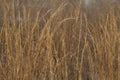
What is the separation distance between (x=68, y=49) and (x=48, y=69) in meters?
0.28

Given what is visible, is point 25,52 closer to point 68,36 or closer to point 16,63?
point 16,63

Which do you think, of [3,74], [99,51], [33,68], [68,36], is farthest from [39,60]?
[68,36]

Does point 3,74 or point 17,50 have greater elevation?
point 17,50

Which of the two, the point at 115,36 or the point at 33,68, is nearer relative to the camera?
the point at 33,68

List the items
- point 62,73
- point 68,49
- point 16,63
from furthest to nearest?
point 68,49
point 62,73
point 16,63

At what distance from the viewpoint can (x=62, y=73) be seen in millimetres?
1463

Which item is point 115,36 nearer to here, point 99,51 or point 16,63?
point 99,51

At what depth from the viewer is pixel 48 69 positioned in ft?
4.70

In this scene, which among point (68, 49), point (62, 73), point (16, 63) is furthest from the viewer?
point (68, 49)

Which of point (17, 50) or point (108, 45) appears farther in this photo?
point (108, 45)

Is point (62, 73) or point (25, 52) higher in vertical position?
point (25, 52)

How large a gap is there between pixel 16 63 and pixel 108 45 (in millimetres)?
443

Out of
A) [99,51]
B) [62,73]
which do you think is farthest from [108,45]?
[62,73]

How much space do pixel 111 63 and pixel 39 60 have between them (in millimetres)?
335
